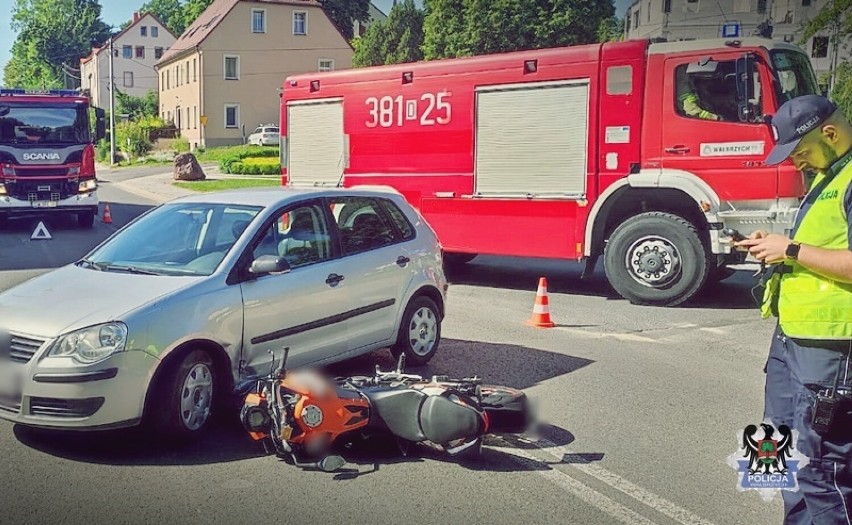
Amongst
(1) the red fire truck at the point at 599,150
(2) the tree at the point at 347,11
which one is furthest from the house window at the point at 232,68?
(1) the red fire truck at the point at 599,150

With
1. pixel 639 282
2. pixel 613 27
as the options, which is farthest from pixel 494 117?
pixel 613 27

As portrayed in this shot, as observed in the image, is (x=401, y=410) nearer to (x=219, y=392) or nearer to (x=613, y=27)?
(x=219, y=392)

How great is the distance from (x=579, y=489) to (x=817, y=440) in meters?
1.71

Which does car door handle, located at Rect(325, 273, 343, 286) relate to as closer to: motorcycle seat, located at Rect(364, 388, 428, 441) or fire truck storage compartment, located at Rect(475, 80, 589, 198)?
motorcycle seat, located at Rect(364, 388, 428, 441)

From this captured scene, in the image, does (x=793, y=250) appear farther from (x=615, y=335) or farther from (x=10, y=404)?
(x=615, y=335)

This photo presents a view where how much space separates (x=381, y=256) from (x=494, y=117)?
5.31 meters

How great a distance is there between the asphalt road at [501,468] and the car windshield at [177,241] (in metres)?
1.12

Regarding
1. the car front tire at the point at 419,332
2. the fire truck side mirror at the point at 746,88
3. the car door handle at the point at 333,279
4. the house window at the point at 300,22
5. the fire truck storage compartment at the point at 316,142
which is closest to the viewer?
the car door handle at the point at 333,279

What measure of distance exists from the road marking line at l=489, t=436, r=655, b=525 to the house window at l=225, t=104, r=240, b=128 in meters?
55.6

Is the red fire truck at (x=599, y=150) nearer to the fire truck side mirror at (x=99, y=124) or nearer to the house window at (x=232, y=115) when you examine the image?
the fire truck side mirror at (x=99, y=124)

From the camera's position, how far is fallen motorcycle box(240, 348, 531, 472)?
488 centimetres

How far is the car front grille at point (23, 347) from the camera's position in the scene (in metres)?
4.97

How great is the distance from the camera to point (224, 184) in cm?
3170

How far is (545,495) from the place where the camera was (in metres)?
4.62
